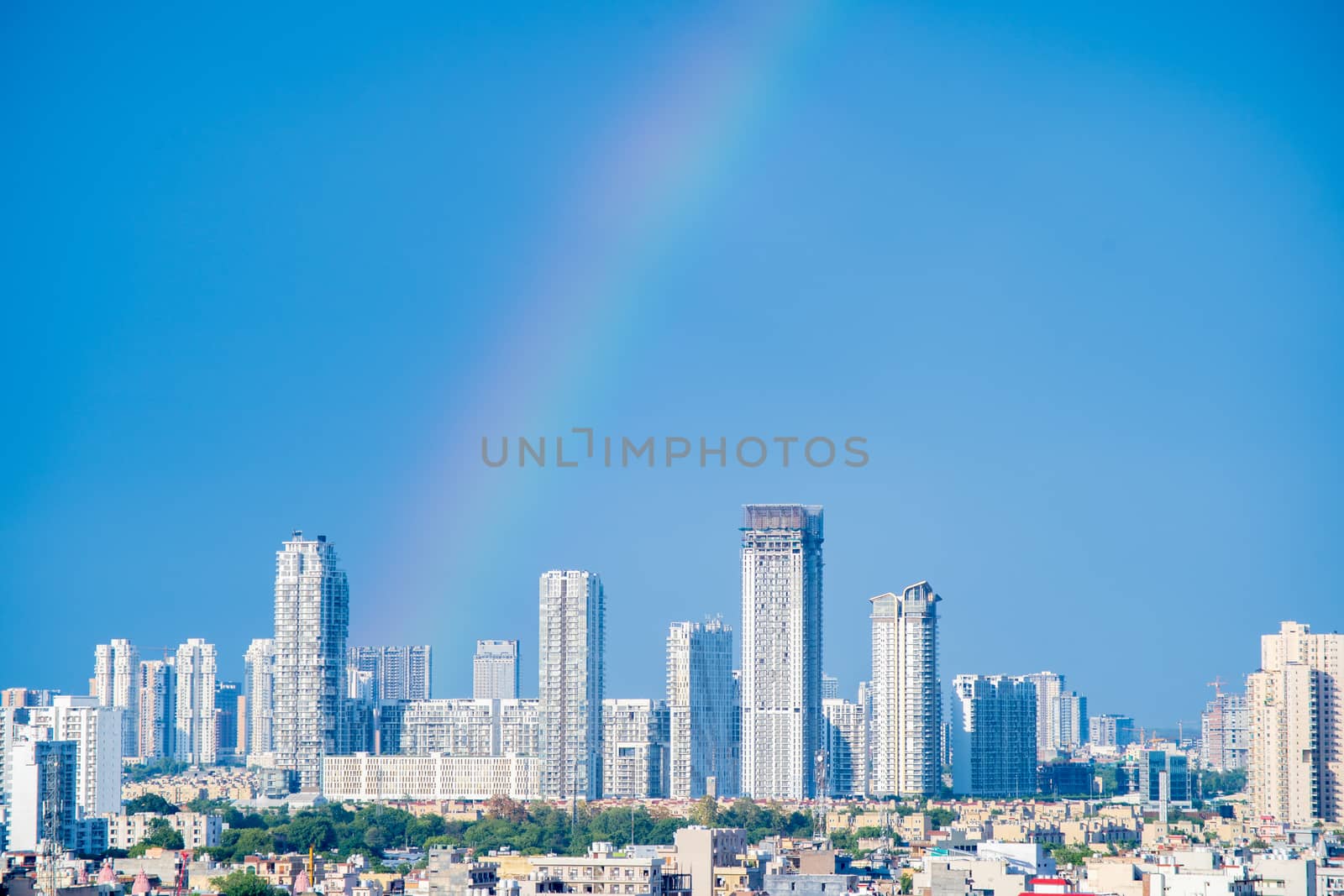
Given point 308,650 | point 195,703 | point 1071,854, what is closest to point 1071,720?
point 195,703

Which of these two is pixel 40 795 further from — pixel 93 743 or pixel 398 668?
pixel 398 668

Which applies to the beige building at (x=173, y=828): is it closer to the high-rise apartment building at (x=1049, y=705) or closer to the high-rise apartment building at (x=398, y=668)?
the high-rise apartment building at (x=398, y=668)

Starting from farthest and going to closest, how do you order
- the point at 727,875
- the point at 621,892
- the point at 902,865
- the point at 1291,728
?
the point at 1291,728
the point at 902,865
the point at 727,875
the point at 621,892

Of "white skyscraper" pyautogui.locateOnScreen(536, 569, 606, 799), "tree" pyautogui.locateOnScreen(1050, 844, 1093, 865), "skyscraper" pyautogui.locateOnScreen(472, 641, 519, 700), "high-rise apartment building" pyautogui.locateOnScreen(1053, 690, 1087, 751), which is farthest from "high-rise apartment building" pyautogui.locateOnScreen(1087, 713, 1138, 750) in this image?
"tree" pyautogui.locateOnScreen(1050, 844, 1093, 865)

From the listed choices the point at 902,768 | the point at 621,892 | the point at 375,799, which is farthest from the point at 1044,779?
the point at 621,892

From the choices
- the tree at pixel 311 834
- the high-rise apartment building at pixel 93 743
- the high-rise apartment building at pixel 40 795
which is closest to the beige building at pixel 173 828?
the high-rise apartment building at pixel 40 795

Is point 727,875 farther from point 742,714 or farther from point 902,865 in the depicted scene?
point 742,714
